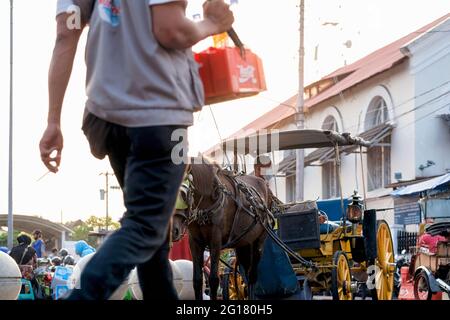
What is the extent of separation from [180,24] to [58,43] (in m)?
0.48

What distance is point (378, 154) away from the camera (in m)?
35.7

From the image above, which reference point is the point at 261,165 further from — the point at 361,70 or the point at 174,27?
the point at 361,70

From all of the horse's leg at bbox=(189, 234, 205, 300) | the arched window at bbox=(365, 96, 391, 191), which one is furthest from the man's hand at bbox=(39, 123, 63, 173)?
the arched window at bbox=(365, 96, 391, 191)

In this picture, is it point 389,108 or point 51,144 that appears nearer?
point 51,144

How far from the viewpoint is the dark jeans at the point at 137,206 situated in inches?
113

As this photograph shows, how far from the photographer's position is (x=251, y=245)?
1081 cm

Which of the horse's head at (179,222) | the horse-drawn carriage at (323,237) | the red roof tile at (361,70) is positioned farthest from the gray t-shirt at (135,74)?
the red roof tile at (361,70)

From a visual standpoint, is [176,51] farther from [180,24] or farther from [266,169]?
[266,169]

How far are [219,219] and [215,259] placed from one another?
426 millimetres

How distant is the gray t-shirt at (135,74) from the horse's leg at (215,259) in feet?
22.1

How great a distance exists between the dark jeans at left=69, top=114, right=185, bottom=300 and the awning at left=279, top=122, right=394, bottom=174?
26.5m

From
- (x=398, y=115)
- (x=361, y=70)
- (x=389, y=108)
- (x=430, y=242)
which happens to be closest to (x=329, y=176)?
(x=361, y=70)

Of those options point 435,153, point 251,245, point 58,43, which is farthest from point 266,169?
point 435,153

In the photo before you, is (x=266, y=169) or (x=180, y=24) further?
(x=266, y=169)
